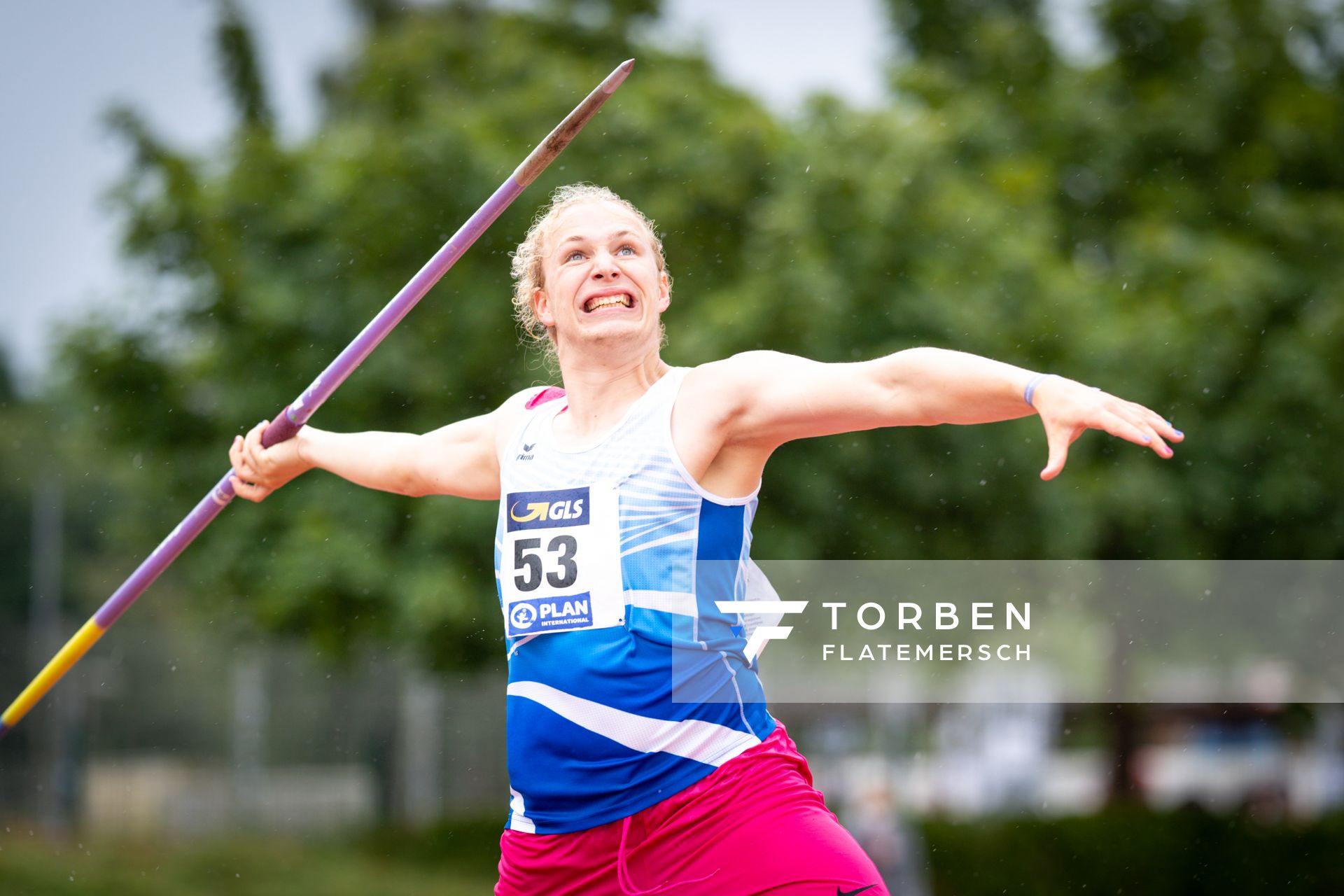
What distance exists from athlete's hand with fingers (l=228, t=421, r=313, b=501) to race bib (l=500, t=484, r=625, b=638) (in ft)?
4.20

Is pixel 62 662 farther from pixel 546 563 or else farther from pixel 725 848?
pixel 725 848

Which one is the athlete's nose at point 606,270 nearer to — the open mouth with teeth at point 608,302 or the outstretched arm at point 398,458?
the open mouth with teeth at point 608,302

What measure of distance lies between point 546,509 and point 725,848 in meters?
0.86

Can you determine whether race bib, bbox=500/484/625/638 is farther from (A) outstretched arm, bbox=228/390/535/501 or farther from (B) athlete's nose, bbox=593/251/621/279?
(B) athlete's nose, bbox=593/251/621/279

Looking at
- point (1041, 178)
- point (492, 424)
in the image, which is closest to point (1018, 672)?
point (1041, 178)

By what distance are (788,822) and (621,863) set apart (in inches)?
15.0

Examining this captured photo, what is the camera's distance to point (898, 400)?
3.00 m

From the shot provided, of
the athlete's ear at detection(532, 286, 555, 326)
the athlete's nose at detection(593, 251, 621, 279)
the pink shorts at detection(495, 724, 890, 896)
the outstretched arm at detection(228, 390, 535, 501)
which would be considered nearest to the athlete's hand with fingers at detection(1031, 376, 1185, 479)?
the pink shorts at detection(495, 724, 890, 896)

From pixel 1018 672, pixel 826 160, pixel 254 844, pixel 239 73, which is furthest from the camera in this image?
pixel 1018 672

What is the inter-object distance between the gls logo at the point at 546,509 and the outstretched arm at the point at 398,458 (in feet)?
1.09

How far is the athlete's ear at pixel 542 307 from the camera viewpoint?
3.64 metres

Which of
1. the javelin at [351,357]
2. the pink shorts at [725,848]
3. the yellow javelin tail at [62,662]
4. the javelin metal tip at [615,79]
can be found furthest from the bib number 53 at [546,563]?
the yellow javelin tail at [62,662]

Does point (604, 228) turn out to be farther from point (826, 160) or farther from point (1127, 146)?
point (1127, 146)

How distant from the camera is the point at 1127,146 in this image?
15094mm
